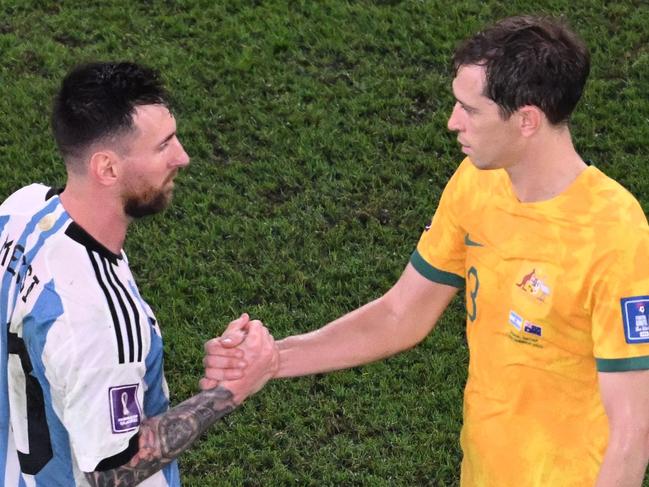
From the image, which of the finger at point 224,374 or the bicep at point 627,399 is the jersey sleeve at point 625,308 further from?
the finger at point 224,374

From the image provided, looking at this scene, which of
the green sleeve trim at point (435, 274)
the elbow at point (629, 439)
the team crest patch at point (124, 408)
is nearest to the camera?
the elbow at point (629, 439)

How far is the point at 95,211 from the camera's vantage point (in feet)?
11.9

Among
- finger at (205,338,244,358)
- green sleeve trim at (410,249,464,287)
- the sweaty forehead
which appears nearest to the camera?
the sweaty forehead

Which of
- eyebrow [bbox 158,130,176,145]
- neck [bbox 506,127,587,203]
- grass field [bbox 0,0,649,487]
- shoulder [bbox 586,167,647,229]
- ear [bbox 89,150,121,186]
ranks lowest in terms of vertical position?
grass field [bbox 0,0,649,487]

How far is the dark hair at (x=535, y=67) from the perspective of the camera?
3.60m

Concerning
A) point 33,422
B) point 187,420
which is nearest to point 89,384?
point 33,422

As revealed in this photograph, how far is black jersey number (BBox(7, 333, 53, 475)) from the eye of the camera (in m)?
3.54

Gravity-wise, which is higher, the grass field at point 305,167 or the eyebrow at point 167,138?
the eyebrow at point 167,138

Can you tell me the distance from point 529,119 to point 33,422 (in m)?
1.81

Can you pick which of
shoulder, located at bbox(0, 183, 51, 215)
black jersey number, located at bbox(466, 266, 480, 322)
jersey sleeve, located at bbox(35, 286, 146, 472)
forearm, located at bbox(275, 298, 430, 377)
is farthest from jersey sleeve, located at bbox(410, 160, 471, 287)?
shoulder, located at bbox(0, 183, 51, 215)

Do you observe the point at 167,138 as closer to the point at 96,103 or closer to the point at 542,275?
the point at 96,103

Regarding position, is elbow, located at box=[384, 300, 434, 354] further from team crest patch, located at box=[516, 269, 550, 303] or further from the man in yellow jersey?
team crest patch, located at box=[516, 269, 550, 303]

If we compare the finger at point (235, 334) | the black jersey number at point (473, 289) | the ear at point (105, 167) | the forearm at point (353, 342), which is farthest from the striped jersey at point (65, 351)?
the black jersey number at point (473, 289)

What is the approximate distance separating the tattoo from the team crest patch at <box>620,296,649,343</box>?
1436 millimetres
